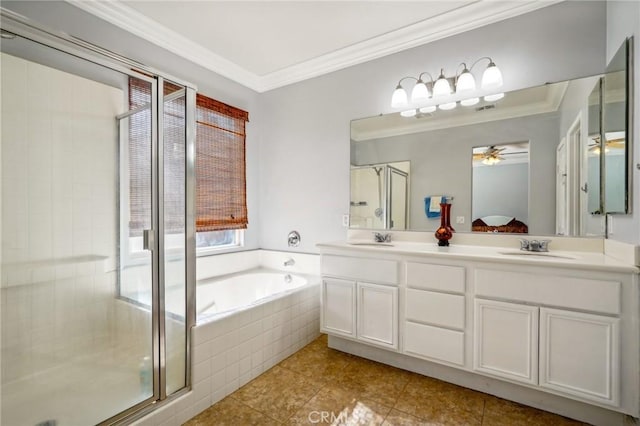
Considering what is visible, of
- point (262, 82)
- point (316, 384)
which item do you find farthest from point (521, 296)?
point (262, 82)

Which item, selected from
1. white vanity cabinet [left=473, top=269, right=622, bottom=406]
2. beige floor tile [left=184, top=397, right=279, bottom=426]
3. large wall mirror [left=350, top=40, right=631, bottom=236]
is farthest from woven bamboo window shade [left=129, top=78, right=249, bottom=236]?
white vanity cabinet [left=473, top=269, right=622, bottom=406]

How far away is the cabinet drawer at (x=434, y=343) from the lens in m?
1.76

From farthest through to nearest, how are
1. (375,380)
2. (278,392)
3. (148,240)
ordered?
(375,380), (278,392), (148,240)

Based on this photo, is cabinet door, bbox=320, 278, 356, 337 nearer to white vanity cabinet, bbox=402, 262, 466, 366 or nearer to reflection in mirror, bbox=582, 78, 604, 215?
white vanity cabinet, bbox=402, 262, 466, 366

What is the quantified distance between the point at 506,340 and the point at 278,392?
4.48 feet

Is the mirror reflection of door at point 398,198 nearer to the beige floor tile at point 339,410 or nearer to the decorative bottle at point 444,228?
the decorative bottle at point 444,228

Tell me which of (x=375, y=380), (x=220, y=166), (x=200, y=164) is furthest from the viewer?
(x=220, y=166)

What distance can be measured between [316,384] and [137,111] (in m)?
1.98

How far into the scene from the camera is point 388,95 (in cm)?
254

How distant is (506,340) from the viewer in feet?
5.33

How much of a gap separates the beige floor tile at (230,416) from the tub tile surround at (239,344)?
0.04 metres

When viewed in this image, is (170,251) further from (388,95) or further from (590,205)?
(590,205)

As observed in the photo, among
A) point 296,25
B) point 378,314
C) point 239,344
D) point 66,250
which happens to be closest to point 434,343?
point 378,314

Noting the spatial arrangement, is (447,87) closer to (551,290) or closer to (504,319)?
(551,290)
